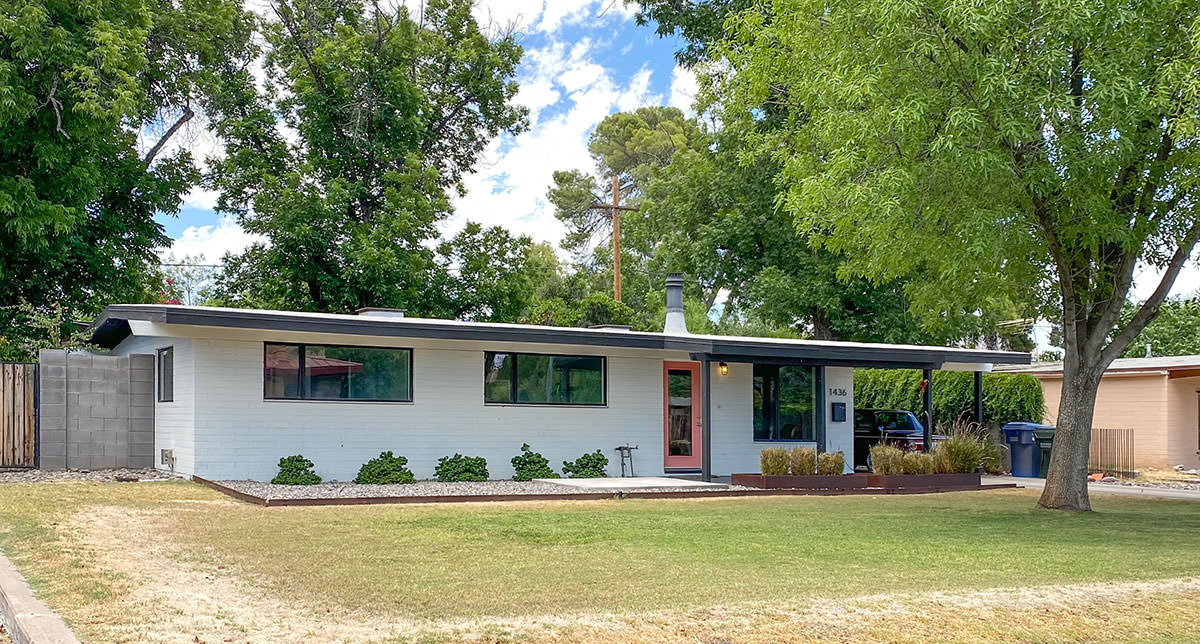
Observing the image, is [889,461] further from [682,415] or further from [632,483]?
[632,483]

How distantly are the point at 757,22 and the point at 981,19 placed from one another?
326 inches

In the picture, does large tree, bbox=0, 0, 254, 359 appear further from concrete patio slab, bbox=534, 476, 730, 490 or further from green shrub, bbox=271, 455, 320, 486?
concrete patio slab, bbox=534, 476, 730, 490

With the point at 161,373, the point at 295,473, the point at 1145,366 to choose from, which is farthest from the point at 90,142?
the point at 1145,366

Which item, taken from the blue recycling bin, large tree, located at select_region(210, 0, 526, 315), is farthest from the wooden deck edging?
large tree, located at select_region(210, 0, 526, 315)

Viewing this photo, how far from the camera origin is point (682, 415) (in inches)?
792

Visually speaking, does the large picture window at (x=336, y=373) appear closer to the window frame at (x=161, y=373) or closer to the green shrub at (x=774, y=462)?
the window frame at (x=161, y=373)

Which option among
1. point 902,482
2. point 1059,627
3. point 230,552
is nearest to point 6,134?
point 230,552

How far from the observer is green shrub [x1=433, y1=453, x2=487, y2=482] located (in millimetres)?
17453

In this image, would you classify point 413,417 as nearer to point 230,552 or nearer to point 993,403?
point 230,552

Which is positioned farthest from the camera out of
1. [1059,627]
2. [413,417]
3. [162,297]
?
[162,297]

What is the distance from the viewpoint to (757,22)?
1894cm

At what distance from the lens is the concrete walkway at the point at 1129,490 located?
18531 mm

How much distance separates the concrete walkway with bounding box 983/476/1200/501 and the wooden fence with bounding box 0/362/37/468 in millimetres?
16764

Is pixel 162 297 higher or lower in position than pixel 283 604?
higher
